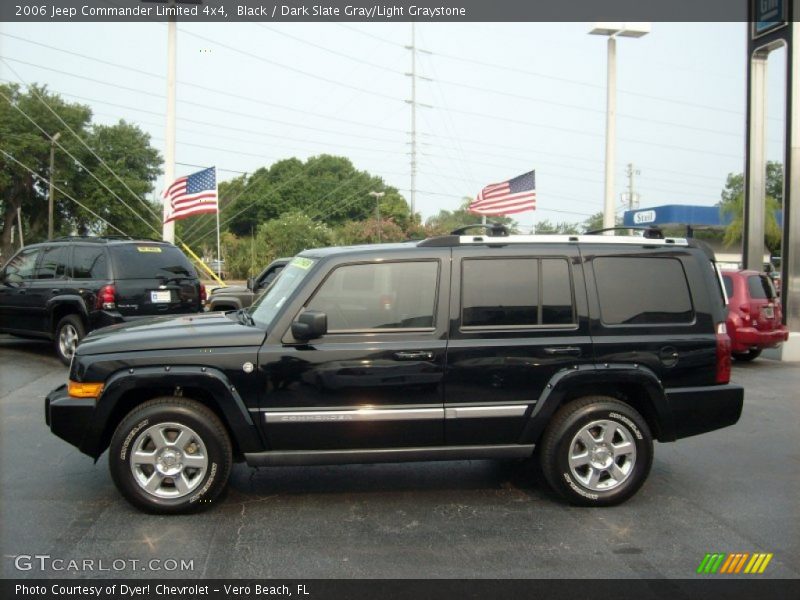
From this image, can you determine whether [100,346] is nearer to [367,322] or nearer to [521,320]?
[367,322]

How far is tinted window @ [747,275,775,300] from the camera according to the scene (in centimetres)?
1195

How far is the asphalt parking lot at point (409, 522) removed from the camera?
4.13m

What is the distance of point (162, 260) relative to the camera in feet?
36.1

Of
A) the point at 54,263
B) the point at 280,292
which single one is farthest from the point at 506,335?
the point at 54,263

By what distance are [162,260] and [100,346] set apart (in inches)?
249

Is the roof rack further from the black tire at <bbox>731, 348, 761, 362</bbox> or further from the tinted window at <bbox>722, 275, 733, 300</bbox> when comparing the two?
the black tire at <bbox>731, 348, 761, 362</bbox>

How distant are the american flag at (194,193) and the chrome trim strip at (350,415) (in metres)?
16.8

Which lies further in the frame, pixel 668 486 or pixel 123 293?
pixel 123 293

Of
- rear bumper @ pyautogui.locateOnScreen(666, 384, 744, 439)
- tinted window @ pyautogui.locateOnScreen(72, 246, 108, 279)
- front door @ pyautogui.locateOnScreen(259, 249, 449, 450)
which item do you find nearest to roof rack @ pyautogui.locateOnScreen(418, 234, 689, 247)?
front door @ pyautogui.locateOnScreen(259, 249, 449, 450)

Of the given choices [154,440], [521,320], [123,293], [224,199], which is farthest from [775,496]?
[224,199]

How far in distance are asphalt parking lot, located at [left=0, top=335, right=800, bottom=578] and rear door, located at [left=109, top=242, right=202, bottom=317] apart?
4105mm

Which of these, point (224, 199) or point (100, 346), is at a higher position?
point (224, 199)

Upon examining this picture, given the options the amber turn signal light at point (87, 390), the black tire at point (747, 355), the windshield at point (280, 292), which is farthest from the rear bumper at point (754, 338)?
the amber turn signal light at point (87, 390)
